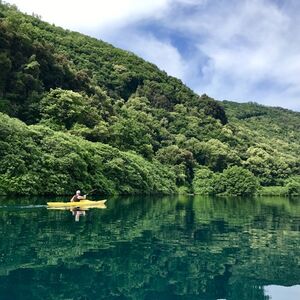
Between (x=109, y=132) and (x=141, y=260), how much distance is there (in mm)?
55934

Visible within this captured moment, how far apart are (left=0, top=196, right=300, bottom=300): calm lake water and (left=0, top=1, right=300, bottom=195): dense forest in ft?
75.1

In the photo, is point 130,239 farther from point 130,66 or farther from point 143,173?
point 130,66

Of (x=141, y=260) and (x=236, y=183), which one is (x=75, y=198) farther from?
(x=236, y=183)

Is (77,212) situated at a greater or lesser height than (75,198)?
lesser

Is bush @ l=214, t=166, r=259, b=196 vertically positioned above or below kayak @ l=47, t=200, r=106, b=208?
above

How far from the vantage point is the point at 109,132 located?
70500 mm

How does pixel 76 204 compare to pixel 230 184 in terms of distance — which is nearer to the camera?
pixel 76 204

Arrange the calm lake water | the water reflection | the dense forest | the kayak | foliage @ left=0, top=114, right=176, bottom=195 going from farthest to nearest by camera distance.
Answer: the dense forest, foliage @ left=0, top=114, right=176, bottom=195, the kayak, the water reflection, the calm lake water

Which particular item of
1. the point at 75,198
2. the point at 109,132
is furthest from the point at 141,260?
the point at 109,132

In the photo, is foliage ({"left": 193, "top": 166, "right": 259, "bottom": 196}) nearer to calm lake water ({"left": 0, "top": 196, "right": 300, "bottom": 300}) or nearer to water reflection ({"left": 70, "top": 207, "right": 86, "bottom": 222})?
water reflection ({"left": 70, "top": 207, "right": 86, "bottom": 222})

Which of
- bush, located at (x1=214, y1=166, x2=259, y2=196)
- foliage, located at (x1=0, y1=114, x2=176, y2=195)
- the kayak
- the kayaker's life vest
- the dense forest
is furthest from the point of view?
bush, located at (x1=214, y1=166, x2=259, y2=196)

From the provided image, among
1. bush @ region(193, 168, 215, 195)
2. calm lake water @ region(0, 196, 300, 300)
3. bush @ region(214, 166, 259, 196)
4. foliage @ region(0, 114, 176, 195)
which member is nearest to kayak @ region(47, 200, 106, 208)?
calm lake water @ region(0, 196, 300, 300)

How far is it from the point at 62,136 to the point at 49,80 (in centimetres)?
2196

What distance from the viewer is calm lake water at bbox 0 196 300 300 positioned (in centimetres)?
1151
